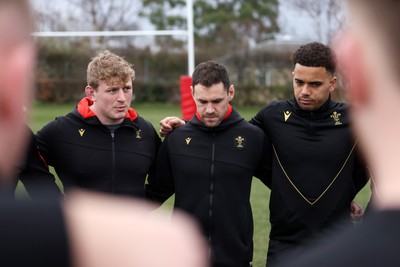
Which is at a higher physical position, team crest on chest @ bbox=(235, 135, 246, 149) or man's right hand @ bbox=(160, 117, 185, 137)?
man's right hand @ bbox=(160, 117, 185, 137)

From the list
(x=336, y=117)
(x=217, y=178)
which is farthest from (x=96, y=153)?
(x=336, y=117)

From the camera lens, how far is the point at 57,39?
1486 inches

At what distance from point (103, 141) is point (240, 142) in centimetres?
95

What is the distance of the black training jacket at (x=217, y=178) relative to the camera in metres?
4.10

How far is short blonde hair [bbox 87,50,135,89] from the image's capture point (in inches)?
168

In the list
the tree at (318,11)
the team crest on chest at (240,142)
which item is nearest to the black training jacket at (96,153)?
the team crest on chest at (240,142)

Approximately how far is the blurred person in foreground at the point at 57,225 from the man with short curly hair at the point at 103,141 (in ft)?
10.5

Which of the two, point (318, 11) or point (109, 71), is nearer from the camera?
point (109, 71)

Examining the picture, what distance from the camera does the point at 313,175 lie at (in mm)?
4238

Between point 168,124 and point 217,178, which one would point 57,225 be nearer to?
point 217,178

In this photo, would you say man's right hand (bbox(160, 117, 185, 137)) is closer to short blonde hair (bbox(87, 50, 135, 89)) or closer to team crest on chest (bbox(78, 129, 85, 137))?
short blonde hair (bbox(87, 50, 135, 89))

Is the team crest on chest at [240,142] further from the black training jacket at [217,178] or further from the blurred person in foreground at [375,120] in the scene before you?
the blurred person in foreground at [375,120]

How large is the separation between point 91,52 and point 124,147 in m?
32.1

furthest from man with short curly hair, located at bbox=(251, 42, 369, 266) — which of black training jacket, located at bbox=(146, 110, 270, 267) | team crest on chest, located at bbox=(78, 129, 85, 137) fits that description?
team crest on chest, located at bbox=(78, 129, 85, 137)
